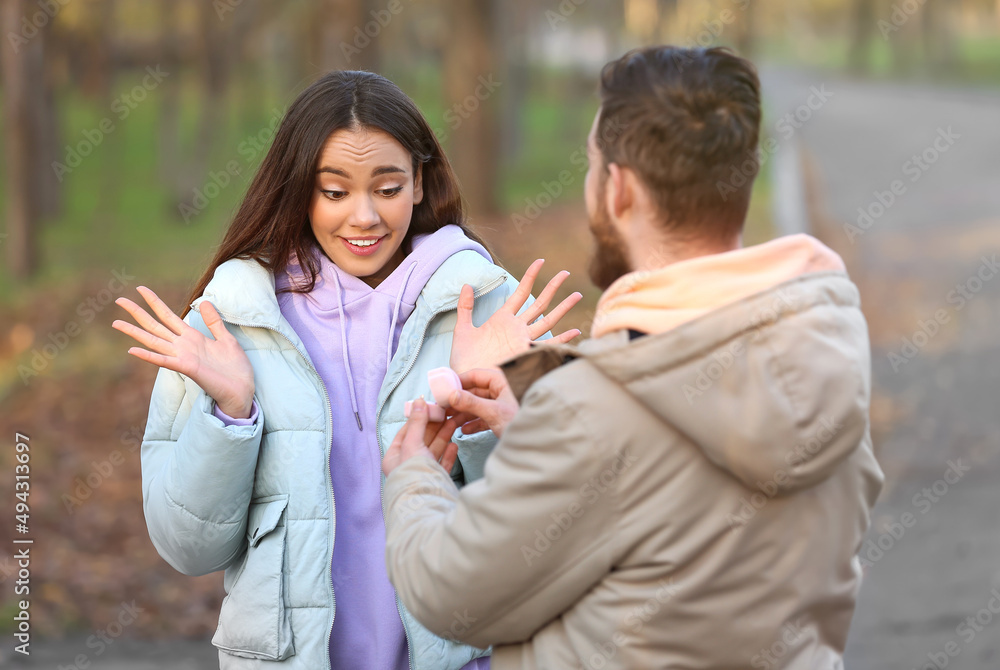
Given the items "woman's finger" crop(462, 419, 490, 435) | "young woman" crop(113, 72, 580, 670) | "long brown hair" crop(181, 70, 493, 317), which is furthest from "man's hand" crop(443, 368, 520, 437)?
"long brown hair" crop(181, 70, 493, 317)

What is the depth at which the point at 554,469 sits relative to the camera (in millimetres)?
1770

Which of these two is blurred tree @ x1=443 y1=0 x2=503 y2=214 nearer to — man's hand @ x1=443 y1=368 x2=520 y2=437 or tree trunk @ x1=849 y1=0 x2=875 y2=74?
man's hand @ x1=443 y1=368 x2=520 y2=437

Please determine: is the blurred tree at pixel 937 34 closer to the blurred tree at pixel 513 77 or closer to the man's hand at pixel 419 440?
the blurred tree at pixel 513 77

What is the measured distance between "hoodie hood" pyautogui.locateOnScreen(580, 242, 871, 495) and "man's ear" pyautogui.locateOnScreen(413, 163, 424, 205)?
1.24 meters

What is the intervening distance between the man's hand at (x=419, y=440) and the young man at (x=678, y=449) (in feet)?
0.84

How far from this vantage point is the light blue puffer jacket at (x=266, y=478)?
7.92ft

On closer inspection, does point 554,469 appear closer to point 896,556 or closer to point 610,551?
point 610,551

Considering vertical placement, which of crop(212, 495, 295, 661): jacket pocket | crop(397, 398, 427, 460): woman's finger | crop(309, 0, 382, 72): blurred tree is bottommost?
crop(212, 495, 295, 661): jacket pocket

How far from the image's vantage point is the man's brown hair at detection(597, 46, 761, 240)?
71.2 inches

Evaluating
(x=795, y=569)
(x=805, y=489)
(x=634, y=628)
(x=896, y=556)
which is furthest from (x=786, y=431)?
(x=896, y=556)

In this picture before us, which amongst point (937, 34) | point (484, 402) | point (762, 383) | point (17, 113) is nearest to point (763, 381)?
point (762, 383)

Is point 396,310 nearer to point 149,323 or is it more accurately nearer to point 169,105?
point 149,323

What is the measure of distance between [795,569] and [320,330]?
1.36 metres

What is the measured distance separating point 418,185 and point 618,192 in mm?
1096
